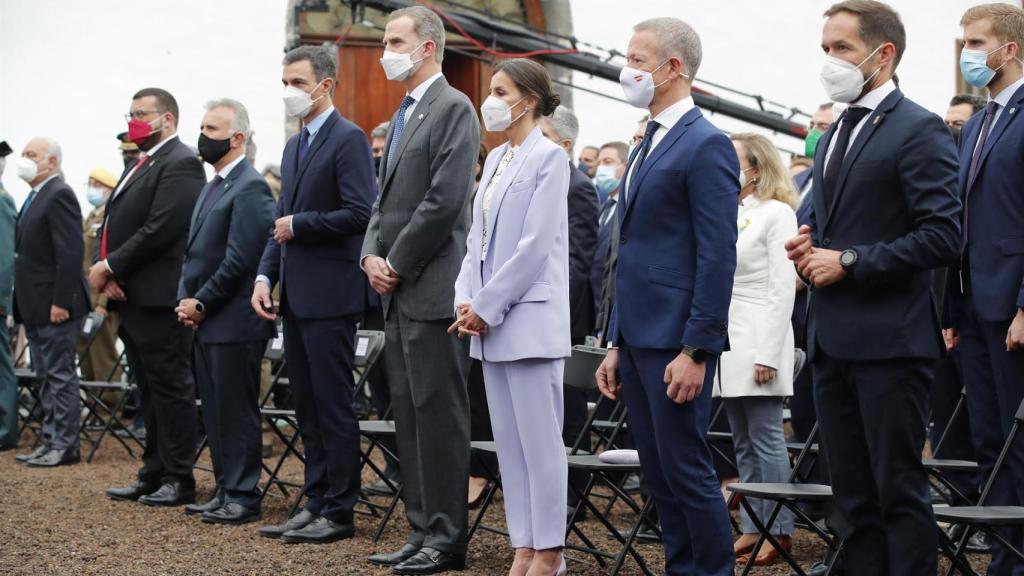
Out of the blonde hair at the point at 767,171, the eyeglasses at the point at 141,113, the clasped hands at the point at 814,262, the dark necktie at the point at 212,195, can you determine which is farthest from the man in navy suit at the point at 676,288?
the eyeglasses at the point at 141,113

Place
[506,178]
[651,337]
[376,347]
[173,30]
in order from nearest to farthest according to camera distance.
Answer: [651,337] → [506,178] → [376,347] → [173,30]

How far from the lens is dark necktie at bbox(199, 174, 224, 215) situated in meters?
7.01

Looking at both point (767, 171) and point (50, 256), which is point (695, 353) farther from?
point (50, 256)

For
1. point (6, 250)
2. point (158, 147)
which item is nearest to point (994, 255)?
point (158, 147)

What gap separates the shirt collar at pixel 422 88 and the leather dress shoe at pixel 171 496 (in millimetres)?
2832

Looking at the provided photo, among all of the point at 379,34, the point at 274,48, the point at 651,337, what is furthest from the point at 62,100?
the point at 651,337

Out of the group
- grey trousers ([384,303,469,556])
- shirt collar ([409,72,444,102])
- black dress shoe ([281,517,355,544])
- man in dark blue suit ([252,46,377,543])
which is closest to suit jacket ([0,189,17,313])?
man in dark blue suit ([252,46,377,543])

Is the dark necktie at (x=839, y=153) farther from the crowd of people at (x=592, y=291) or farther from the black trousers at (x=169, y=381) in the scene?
the black trousers at (x=169, y=381)

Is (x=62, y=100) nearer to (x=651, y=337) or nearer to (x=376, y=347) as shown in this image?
(x=376, y=347)

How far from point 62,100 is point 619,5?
551cm

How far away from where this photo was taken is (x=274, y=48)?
13.3 metres

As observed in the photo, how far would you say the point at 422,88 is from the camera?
19.0 feet

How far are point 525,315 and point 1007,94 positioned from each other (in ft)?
6.51

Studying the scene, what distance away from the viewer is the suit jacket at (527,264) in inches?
192
